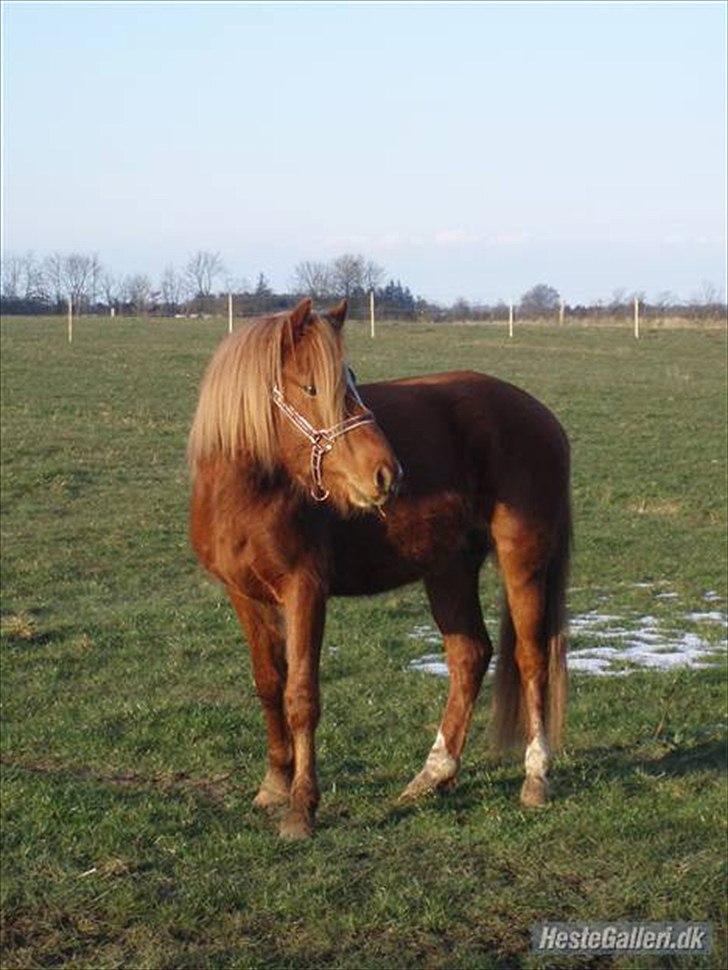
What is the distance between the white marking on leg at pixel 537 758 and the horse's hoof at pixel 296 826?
44.8 inches

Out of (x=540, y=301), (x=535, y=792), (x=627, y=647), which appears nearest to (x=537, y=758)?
(x=535, y=792)

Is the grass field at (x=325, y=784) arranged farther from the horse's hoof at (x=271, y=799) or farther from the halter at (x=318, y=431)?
the halter at (x=318, y=431)

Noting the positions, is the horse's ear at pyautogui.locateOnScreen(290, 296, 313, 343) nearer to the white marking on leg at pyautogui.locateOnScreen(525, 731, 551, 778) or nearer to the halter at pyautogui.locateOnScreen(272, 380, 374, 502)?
the halter at pyautogui.locateOnScreen(272, 380, 374, 502)

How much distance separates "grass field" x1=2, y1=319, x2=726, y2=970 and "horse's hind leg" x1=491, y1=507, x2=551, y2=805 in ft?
1.05

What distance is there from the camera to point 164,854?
552 centimetres

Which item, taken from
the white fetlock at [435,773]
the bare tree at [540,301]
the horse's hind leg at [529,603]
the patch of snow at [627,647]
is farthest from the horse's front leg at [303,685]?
the bare tree at [540,301]

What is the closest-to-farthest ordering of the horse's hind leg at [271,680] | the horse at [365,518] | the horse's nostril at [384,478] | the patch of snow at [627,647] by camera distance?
the horse's nostril at [384,478] < the horse at [365,518] < the horse's hind leg at [271,680] < the patch of snow at [627,647]

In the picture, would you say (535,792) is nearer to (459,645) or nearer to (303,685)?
(459,645)

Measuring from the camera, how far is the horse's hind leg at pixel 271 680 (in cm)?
595

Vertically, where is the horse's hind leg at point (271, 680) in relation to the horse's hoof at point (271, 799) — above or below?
above

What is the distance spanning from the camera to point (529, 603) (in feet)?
21.4

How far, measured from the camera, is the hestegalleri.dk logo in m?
4.71

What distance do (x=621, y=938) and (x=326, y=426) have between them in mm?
2155

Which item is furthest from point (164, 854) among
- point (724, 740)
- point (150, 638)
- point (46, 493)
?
point (46, 493)
